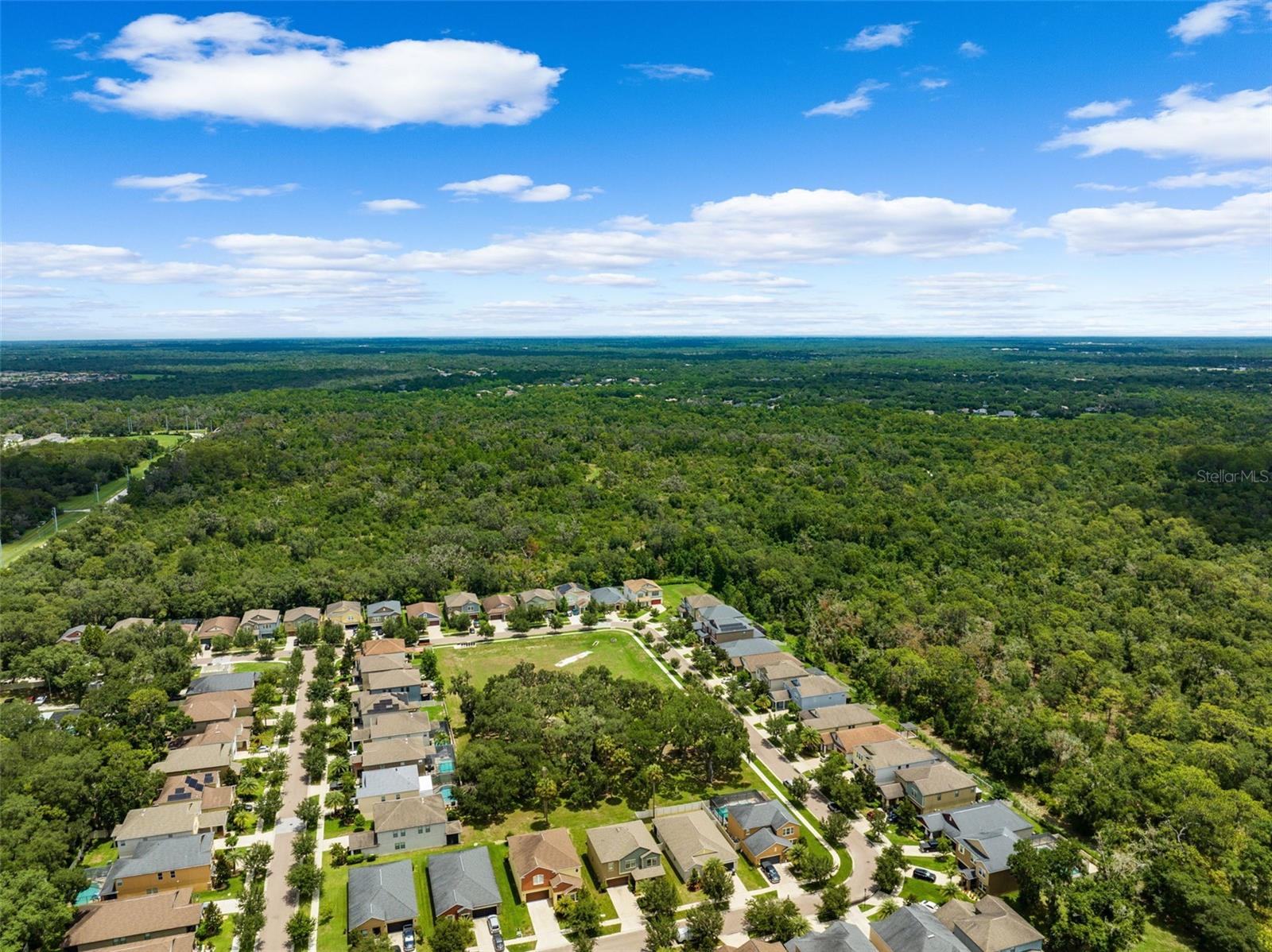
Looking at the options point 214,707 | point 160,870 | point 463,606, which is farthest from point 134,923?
point 463,606

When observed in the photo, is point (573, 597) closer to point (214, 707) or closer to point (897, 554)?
point (214, 707)

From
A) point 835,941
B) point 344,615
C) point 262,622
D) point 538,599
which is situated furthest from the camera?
point 538,599

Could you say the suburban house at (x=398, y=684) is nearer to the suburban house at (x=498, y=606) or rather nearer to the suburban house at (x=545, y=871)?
the suburban house at (x=498, y=606)

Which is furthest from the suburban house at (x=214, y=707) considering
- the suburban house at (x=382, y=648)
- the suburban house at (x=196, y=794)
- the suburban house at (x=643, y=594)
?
the suburban house at (x=643, y=594)

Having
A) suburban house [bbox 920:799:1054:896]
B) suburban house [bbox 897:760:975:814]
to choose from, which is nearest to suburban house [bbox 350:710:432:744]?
suburban house [bbox 897:760:975:814]

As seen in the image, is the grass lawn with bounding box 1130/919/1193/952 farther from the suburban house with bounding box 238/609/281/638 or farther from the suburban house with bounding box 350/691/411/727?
the suburban house with bounding box 238/609/281/638

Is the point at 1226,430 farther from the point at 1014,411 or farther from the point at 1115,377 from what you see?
the point at 1115,377

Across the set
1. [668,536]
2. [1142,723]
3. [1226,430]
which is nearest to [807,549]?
[668,536]
